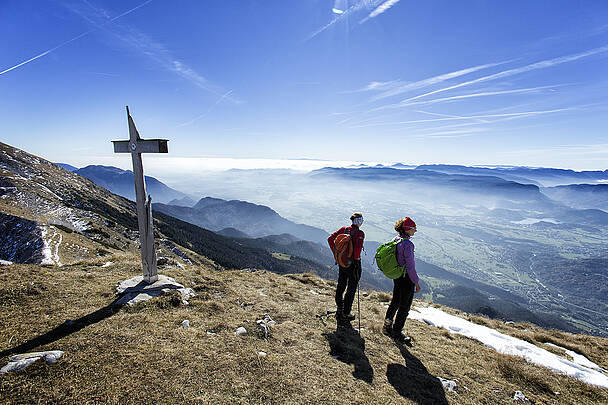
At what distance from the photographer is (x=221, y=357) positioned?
5.05 metres

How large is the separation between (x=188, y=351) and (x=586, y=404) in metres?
8.51

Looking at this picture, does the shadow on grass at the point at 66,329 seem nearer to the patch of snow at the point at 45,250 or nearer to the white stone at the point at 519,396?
the white stone at the point at 519,396

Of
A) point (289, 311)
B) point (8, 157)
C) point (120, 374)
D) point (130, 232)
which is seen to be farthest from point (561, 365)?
point (8, 157)

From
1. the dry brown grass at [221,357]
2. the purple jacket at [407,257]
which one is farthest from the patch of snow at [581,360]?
the purple jacket at [407,257]

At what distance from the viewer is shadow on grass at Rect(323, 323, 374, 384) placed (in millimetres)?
5438

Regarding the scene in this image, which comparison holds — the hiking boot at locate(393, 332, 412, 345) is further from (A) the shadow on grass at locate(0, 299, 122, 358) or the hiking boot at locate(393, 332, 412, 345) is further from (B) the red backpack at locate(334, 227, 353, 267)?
(A) the shadow on grass at locate(0, 299, 122, 358)

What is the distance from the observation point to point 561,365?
273 inches

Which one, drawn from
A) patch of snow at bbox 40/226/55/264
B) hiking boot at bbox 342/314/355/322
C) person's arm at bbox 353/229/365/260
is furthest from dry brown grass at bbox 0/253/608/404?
patch of snow at bbox 40/226/55/264

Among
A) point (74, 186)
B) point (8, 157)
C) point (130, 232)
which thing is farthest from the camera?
point (74, 186)

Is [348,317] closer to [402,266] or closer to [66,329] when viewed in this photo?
[402,266]

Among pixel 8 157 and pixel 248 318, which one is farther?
pixel 8 157

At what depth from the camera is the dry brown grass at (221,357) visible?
388cm

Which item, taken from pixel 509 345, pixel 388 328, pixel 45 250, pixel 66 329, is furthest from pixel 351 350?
pixel 45 250

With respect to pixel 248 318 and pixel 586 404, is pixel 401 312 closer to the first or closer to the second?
pixel 586 404
